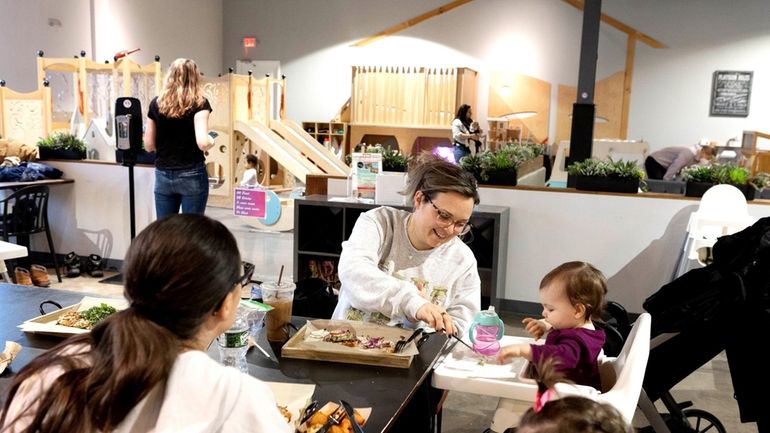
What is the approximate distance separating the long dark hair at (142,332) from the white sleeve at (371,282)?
946mm

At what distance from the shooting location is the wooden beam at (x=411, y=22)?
11565mm

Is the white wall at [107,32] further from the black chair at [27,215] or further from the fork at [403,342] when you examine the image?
the fork at [403,342]

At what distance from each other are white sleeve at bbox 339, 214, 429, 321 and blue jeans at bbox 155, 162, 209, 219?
8.65ft

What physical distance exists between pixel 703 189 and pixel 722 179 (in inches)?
5.3

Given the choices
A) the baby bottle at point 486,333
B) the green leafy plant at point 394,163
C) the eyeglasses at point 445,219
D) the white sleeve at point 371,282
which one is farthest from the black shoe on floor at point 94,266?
the baby bottle at point 486,333

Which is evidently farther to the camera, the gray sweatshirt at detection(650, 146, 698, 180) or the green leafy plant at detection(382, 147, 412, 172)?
the gray sweatshirt at detection(650, 146, 698, 180)

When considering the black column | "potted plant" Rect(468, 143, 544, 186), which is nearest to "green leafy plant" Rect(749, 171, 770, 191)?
"potted plant" Rect(468, 143, 544, 186)

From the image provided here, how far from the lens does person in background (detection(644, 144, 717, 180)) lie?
825 cm

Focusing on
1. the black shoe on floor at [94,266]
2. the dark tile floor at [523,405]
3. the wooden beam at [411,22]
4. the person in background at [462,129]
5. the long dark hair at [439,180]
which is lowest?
the dark tile floor at [523,405]

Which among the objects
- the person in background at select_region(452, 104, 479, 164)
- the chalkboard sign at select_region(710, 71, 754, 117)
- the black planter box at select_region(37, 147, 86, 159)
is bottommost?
the black planter box at select_region(37, 147, 86, 159)

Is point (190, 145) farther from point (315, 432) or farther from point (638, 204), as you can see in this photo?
point (315, 432)

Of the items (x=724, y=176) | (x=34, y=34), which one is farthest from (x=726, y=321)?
(x=34, y=34)

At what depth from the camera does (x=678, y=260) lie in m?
4.59

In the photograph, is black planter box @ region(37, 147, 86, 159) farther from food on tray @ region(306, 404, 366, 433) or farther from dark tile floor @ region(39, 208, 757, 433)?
food on tray @ region(306, 404, 366, 433)
